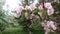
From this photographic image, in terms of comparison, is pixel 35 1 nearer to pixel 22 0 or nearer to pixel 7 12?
pixel 22 0

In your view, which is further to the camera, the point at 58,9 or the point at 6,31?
the point at 6,31

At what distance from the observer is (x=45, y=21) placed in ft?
3.46

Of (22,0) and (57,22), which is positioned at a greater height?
(22,0)

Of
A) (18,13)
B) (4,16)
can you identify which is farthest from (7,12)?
(18,13)

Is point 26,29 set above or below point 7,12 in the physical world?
below

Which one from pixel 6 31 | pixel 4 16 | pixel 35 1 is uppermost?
pixel 35 1

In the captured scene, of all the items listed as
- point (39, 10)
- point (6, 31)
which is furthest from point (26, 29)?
point (39, 10)

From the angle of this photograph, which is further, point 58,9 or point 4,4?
point 4,4

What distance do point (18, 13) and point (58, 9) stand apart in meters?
0.30

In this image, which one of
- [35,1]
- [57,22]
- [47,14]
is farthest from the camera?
[35,1]

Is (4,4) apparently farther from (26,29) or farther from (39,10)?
(39,10)

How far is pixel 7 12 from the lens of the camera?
1.27 metres

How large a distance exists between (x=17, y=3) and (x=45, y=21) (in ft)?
1.08

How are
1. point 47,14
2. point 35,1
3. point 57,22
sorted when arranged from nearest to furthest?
1. point 47,14
2. point 57,22
3. point 35,1
